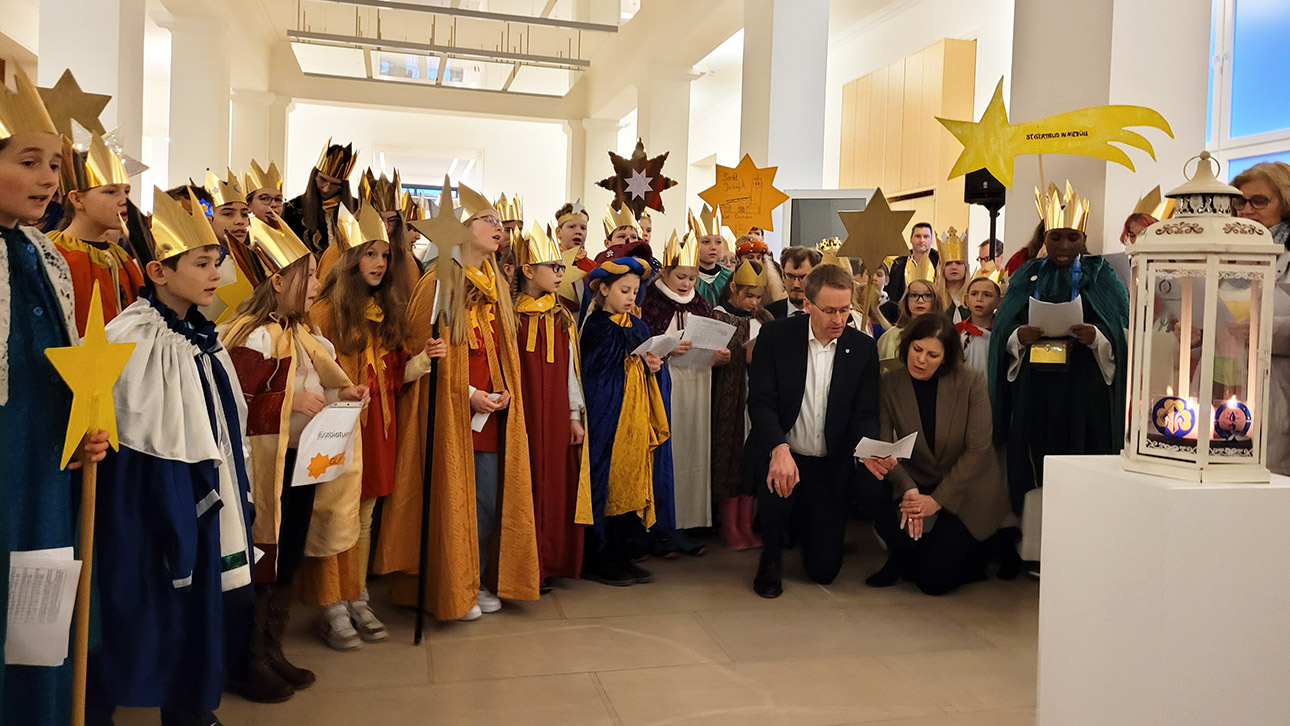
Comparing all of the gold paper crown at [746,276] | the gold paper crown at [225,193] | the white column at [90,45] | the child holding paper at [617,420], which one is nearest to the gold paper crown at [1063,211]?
the gold paper crown at [746,276]

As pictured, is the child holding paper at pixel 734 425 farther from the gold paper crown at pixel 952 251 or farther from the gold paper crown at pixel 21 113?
the gold paper crown at pixel 21 113

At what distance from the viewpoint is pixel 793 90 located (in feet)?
24.3

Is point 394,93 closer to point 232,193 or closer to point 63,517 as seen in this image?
point 232,193

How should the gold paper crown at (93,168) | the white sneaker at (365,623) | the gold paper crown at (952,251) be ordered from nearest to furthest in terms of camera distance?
1. the gold paper crown at (93,168)
2. the white sneaker at (365,623)
3. the gold paper crown at (952,251)

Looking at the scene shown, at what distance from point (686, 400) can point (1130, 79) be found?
2.38 meters

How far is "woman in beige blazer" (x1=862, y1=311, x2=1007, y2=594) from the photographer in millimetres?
3920

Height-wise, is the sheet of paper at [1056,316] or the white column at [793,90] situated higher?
the white column at [793,90]

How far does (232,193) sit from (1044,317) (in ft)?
10.5

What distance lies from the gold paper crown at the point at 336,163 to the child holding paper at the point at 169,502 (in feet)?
7.04

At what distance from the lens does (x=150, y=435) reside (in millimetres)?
2078

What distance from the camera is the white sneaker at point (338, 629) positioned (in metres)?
3.09

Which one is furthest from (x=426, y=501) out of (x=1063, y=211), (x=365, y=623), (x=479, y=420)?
(x=1063, y=211)

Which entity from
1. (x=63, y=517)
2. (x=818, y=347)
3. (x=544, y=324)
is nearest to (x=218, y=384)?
(x=63, y=517)

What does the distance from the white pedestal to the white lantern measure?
89mm
